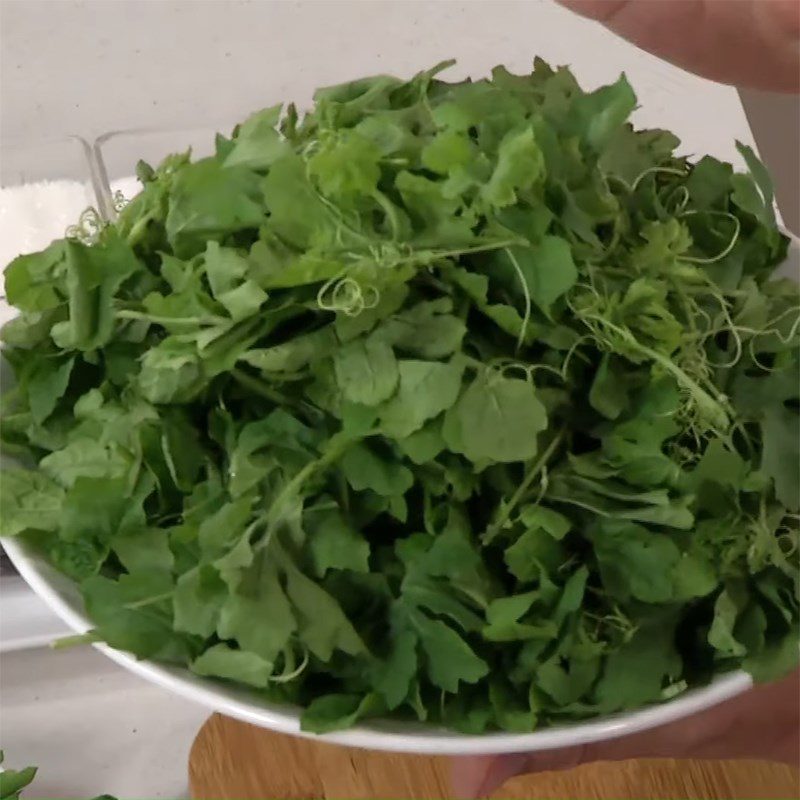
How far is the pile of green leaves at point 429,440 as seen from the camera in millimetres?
348

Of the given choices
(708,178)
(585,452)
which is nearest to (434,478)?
(585,452)

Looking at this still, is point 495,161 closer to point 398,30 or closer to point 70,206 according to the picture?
point 70,206

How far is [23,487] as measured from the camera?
1.29ft

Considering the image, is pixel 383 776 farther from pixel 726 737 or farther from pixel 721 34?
pixel 721 34

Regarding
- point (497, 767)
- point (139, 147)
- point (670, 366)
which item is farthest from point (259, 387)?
point (139, 147)

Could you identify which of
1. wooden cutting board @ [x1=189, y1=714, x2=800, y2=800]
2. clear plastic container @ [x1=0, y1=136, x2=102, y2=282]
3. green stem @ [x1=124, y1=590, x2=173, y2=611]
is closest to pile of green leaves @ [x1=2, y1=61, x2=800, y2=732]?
green stem @ [x1=124, y1=590, x2=173, y2=611]

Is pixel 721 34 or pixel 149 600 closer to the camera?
pixel 149 600

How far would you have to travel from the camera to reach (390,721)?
1.22 ft

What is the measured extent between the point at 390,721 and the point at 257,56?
0.73 m

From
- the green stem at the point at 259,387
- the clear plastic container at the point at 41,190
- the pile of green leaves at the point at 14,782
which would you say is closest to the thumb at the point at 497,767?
the pile of green leaves at the point at 14,782

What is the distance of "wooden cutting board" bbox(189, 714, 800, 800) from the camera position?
2.07 ft

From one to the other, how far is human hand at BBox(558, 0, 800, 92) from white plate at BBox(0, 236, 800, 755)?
324 millimetres

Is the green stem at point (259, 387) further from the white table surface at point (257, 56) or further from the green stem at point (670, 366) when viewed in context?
the white table surface at point (257, 56)

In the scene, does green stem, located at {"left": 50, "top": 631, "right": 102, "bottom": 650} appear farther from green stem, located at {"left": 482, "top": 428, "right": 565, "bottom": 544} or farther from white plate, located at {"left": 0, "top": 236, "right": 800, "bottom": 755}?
green stem, located at {"left": 482, "top": 428, "right": 565, "bottom": 544}
